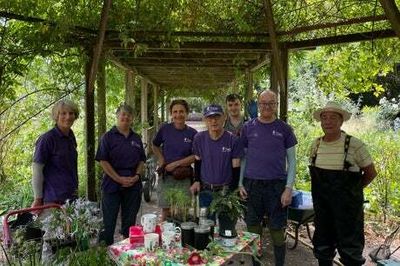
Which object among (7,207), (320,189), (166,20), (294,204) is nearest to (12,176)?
(7,207)

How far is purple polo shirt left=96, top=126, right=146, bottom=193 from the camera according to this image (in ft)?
13.6

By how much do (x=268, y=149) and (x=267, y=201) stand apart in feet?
1.56

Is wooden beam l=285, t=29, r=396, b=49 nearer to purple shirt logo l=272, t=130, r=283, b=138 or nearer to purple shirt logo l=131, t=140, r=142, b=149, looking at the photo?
purple shirt logo l=272, t=130, r=283, b=138

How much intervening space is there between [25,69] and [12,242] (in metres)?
2.59

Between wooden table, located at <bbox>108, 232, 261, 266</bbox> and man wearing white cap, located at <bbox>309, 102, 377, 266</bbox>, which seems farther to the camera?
man wearing white cap, located at <bbox>309, 102, 377, 266</bbox>

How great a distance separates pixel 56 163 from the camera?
3.48 m

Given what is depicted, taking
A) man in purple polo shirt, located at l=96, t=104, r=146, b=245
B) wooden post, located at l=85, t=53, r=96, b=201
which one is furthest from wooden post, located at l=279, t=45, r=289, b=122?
wooden post, located at l=85, t=53, r=96, b=201

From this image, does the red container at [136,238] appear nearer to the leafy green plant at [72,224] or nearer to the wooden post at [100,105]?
the leafy green plant at [72,224]

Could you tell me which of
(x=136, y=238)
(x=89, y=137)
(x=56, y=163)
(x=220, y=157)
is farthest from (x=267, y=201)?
(x=89, y=137)

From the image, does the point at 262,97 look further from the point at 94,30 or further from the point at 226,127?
the point at 94,30

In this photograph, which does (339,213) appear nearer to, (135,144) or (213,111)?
(213,111)

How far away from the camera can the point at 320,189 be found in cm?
378

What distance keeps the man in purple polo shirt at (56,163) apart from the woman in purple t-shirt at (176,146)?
1073mm

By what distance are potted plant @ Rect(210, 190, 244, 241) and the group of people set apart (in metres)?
0.67
